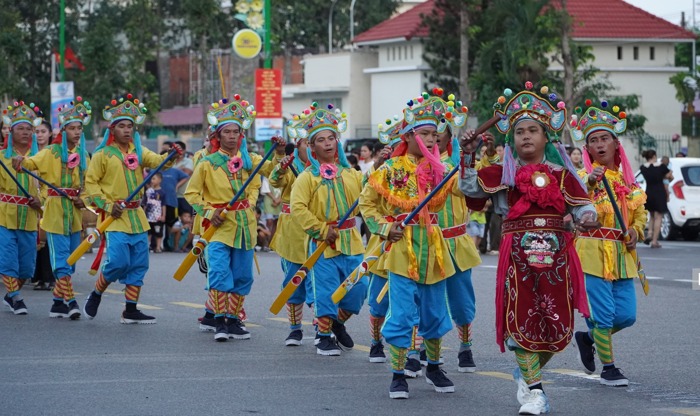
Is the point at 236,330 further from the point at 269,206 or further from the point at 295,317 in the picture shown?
the point at 269,206

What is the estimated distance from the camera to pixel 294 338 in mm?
12125

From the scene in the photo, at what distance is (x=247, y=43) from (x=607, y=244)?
67.4 feet

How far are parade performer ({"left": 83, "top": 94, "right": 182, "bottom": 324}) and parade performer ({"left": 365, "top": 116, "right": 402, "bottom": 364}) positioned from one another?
3246 millimetres

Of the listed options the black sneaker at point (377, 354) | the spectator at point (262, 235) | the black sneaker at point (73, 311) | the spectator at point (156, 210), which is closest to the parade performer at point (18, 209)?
the black sneaker at point (73, 311)

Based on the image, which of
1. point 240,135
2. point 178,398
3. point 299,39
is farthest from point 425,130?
point 299,39

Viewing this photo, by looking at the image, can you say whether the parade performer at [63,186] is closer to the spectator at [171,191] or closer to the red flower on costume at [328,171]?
the red flower on costume at [328,171]

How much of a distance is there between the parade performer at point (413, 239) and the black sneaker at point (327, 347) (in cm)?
181

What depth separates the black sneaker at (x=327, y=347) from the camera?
11.5 m

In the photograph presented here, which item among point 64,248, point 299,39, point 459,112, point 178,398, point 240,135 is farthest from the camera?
point 299,39

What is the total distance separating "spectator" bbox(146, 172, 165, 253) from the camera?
80.8ft

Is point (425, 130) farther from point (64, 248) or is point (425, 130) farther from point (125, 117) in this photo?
point (64, 248)

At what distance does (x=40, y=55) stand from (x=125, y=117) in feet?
152

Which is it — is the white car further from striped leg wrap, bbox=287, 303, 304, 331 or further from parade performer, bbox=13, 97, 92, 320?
striped leg wrap, bbox=287, 303, 304, 331

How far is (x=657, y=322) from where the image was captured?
44.6ft
